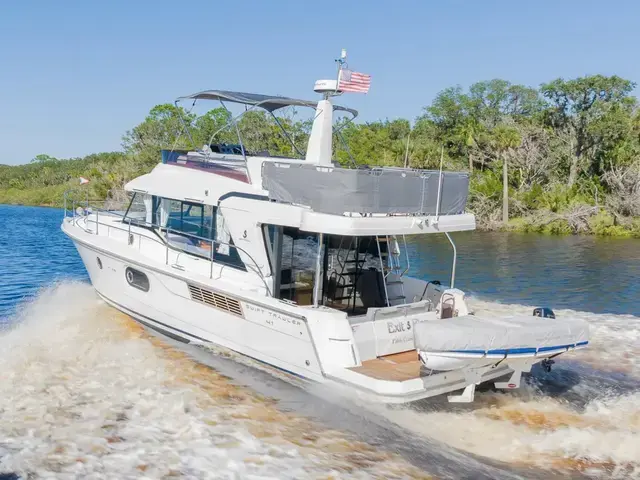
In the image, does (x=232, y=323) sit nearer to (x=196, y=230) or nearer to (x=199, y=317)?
(x=199, y=317)

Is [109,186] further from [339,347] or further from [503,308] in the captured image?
[339,347]

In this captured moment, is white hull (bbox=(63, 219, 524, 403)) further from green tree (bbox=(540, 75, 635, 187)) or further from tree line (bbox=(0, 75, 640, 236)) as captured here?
green tree (bbox=(540, 75, 635, 187))

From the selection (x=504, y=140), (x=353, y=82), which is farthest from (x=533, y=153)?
(x=353, y=82)

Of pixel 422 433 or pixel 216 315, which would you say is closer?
pixel 422 433

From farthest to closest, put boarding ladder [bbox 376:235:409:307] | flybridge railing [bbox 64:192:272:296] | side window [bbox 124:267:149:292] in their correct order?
side window [bbox 124:267:149:292]
boarding ladder [bbox 376:235:409:307]
flybridge railing [bbox 64:192:272:296]

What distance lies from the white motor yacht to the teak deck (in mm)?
24

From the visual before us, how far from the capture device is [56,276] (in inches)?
627

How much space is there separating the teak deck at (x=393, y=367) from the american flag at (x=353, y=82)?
157 inches

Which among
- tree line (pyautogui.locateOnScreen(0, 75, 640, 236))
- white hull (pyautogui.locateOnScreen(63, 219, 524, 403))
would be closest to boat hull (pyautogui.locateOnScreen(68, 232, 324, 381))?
white hull (pyautogui.locateOnScreen(63, 219, 524, 403))

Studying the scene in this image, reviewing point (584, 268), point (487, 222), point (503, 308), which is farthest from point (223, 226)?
point (487, 222)

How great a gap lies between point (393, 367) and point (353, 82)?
4.32m

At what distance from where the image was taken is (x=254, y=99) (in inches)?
379

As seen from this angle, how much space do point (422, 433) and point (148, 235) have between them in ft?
18.8

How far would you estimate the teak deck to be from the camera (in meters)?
6.92
